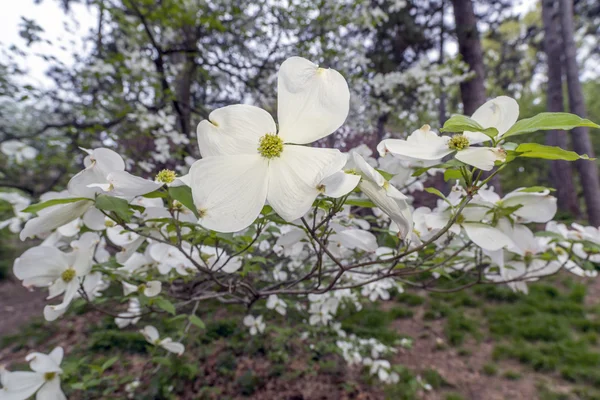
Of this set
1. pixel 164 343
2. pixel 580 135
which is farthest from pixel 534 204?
pixel 580 135

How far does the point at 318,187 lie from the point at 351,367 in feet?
6.16

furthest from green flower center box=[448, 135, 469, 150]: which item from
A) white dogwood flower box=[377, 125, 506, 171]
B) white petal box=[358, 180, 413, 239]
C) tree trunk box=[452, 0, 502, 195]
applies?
tree trunk box=[452, 0, 502, 195]

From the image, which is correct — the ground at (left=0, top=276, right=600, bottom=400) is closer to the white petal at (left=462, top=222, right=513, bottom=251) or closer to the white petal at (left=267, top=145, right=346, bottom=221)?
the white petal at (left=462, top=222, right=513, bottom=251)

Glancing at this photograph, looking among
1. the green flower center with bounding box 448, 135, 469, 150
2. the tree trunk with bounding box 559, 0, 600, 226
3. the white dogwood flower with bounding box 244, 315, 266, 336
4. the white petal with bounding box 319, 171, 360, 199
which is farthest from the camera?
the tree trunk with bounding box 559, 0, 600, 226

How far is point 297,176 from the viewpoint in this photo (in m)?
0.35

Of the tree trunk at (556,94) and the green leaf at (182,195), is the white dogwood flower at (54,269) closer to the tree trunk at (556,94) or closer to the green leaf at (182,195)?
the green leaf at (182,195)

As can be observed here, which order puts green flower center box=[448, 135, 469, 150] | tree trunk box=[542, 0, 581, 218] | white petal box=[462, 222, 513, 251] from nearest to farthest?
green flower center box=[448, 135, 469, 150] < white petal box=[462, 222, 513, 251] < tree trunk box=[542, 0, 581, 218]

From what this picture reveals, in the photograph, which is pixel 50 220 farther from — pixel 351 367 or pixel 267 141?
pixel 351 367

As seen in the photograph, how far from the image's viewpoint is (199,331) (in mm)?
2168

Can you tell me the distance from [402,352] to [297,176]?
6.98ft

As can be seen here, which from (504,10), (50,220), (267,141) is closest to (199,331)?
(50,220)

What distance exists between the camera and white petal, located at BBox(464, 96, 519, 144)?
429 millimetres

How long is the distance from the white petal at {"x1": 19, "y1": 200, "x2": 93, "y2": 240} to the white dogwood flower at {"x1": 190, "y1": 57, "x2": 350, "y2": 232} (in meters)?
0.23

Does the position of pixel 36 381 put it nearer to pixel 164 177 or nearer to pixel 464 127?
pixel 164 177
